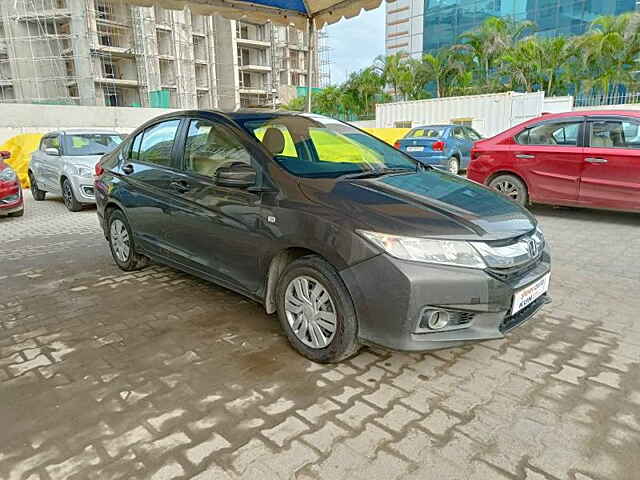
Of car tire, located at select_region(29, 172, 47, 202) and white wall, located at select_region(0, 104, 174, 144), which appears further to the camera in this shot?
white wall, located at select_region(0, 104, 174, 144)

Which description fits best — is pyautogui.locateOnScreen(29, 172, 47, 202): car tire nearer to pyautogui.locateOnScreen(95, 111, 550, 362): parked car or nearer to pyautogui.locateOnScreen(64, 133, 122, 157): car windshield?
pyautogui.locateOnScreen(64, 133, 122, 157): car windshield

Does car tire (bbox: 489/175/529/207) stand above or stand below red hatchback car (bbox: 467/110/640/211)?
below

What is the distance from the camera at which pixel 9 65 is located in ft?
124

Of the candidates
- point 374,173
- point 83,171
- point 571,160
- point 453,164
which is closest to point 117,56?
point 453,164

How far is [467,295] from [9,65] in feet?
150

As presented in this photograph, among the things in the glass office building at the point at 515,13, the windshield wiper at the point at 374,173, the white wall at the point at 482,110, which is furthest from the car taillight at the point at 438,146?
the glass office building at the point at 515,13

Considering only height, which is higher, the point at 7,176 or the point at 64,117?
the point at 64,117

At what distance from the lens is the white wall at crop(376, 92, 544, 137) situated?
18.1 m

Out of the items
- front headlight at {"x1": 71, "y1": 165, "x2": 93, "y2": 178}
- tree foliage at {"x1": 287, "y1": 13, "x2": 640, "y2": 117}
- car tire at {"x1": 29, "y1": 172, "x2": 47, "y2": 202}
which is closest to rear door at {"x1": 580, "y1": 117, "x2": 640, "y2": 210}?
front headlight at {"x1": 71, "y1": 165, "x2": 93, "y2": 178}

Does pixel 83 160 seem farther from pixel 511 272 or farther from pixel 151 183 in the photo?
pixel 511 272

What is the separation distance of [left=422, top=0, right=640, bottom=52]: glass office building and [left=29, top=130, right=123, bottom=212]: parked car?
3938cm

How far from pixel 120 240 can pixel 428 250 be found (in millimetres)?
3412

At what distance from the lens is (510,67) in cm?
2730

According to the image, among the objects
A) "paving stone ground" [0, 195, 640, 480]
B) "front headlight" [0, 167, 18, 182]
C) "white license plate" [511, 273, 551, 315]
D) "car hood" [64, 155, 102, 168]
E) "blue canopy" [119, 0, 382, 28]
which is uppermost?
"blue canopy" [119, 0, 382, 28]
